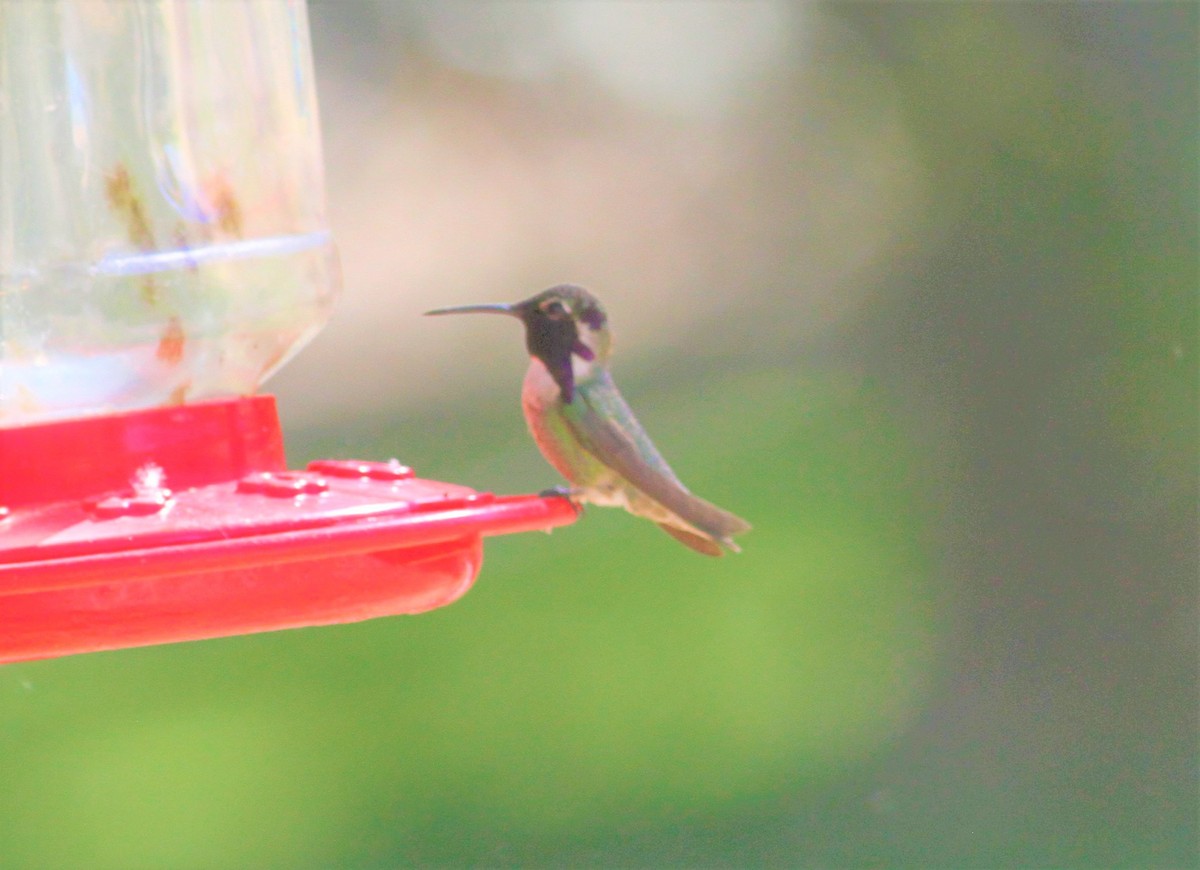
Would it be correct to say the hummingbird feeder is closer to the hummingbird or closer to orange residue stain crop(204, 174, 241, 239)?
orange residue stain crop(204, 174, 241, 239)

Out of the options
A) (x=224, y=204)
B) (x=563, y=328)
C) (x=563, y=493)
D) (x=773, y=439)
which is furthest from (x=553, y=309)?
(x=773, y=439)

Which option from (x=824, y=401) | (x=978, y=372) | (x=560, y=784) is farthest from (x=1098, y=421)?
(x=560, y=784)

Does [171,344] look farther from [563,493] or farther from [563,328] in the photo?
[563,328]

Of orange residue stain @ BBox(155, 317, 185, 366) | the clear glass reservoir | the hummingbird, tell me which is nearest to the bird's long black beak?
the hummingbird

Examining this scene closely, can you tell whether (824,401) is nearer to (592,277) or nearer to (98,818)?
(592,277)

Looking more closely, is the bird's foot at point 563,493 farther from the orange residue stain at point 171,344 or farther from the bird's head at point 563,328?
the orange residue stain at point 171,344

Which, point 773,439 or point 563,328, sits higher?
point 563,328

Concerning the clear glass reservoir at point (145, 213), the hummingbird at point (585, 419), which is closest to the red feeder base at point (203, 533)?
the clear glass reservoir at point (145, 213)
